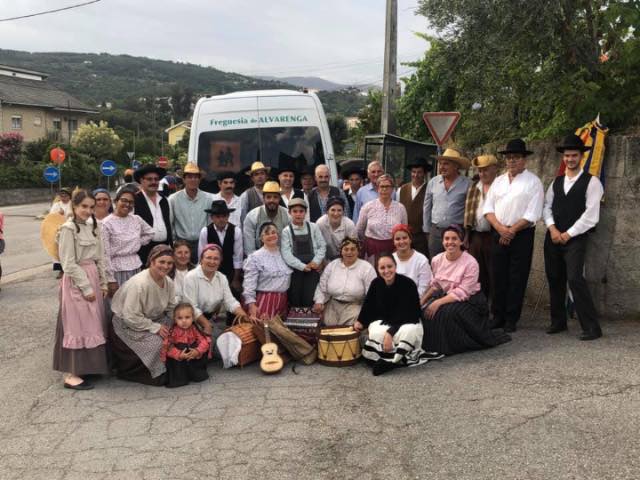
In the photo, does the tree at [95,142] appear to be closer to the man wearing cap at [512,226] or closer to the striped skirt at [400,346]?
the man wearing cap at [512,226]

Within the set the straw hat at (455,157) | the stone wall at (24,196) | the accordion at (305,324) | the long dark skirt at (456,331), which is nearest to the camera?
the long dark skirt at (456,331)

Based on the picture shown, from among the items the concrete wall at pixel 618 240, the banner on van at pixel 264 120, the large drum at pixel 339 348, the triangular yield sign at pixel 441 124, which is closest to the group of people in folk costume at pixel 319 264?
the large drum at pixel 339 348

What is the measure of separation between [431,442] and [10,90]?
188 feet

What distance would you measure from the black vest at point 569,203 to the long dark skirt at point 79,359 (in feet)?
15.5

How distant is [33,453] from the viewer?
3.99 metres

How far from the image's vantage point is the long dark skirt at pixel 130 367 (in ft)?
17.5

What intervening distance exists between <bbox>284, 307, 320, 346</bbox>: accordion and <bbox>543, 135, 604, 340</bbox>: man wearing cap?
2.54 meters

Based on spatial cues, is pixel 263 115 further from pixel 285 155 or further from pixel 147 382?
pixel 147 382

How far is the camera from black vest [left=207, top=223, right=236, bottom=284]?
22.3ft

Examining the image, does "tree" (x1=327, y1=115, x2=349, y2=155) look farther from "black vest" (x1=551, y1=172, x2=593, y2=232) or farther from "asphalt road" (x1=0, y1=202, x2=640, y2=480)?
"asphalt road" (x1=0, y1=202, x2=640, y2=480)

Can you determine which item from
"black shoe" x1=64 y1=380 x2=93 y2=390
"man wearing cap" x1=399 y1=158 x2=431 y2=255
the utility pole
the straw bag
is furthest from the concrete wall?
the utility pole

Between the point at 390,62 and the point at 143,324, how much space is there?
409 inches

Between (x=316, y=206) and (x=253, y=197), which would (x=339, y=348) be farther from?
(x=253, y=197)

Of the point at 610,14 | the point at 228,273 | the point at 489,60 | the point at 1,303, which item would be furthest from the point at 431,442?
the point at 1,303
